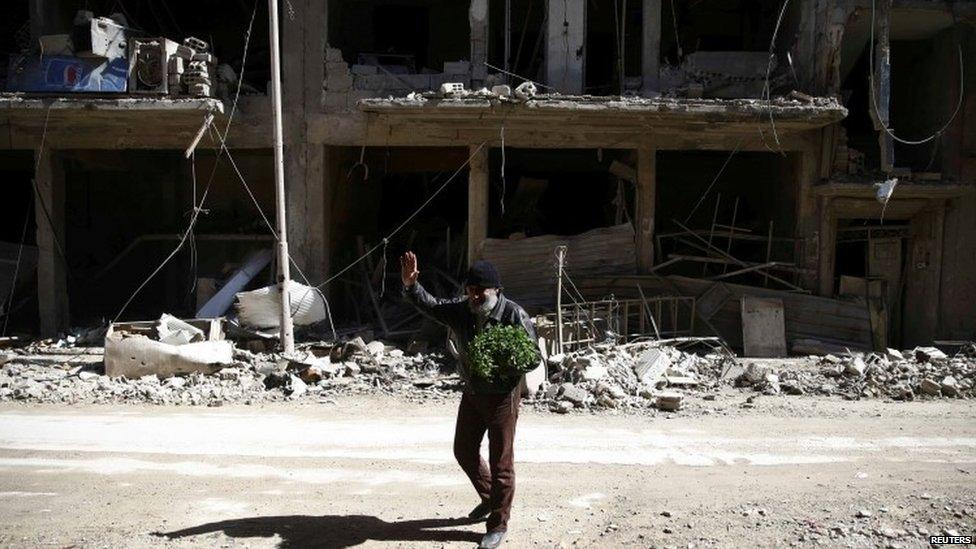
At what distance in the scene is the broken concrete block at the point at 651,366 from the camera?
10.3 metres

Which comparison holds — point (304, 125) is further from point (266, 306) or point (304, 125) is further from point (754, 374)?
point (754, 374)

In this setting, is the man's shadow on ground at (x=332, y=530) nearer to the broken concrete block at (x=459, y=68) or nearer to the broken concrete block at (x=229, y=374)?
the broken concrete block at (x=229, y=374)

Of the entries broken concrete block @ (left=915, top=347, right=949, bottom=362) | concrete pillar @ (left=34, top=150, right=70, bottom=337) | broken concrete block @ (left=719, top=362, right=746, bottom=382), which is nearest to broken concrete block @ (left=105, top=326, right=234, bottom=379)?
concrete pillar @ (left=34, top=150, right=70, bottom=337)

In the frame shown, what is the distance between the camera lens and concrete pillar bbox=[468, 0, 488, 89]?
13.2m

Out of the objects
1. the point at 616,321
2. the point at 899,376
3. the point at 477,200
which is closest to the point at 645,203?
the point at 616,321

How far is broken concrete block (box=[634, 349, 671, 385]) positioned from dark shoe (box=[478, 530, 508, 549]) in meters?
5.58

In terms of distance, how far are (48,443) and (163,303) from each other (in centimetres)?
957

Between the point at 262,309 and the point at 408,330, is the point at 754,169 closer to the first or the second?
the point at 408,330

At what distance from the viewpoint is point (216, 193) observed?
16047 mm

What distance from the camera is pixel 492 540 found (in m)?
4.90

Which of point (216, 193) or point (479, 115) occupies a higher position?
point (479, 115)

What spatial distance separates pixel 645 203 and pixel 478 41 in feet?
13.6

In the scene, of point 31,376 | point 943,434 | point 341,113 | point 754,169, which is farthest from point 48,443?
point 754,169

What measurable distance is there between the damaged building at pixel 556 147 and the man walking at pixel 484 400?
5907 millimetres
